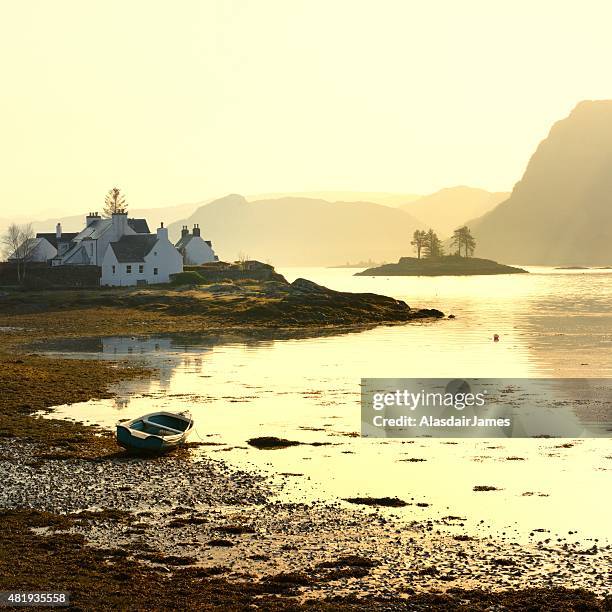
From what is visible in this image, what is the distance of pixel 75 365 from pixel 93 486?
29.2 m

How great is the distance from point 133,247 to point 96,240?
206 inches

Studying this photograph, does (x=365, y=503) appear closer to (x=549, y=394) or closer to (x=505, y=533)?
(x=505, y=533)

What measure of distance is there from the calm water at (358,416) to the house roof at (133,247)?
42.7 m

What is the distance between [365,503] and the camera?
2502cm

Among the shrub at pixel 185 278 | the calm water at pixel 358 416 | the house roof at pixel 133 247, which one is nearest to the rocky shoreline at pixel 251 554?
the calm water at pixel 358 416

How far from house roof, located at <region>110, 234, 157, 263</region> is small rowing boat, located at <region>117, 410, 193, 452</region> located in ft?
275

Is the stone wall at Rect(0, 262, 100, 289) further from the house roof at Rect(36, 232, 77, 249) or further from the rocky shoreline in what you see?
the rocky shoreline

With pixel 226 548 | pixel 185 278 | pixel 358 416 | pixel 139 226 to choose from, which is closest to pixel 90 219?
pixel 139 226

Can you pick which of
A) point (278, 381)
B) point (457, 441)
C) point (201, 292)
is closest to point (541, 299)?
point (201, 292)

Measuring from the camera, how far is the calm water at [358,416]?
2550 centimetres

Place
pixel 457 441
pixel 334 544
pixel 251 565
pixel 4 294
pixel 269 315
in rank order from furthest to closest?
pixel 4 294 → pixel 269 315 → pixel 457 441 → pixel 334 544 → pixel 251 565

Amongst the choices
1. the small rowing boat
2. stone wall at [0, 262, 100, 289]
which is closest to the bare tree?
stone wall at [0, 262, 100, 289]

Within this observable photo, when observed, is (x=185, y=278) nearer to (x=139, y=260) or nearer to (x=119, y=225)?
(x=139, y=260)

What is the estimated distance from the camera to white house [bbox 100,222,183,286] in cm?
11469
